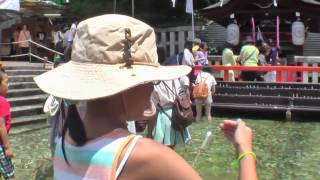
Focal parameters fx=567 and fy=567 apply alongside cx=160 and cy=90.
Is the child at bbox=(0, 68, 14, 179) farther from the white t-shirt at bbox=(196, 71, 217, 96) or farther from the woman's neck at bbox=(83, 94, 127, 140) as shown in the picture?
the white t-shirt at bbox=(196, 71, 217, 96)

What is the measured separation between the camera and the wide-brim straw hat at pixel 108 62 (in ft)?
5.78

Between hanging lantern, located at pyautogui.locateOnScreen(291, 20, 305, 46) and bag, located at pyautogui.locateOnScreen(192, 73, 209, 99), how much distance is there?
938 cm

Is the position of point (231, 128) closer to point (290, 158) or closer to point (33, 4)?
point (290, 158)

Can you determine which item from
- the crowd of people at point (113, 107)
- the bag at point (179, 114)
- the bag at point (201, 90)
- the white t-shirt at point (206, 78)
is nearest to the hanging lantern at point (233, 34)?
the white t-shirt at point (206, 78)

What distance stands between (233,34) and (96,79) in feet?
61.1

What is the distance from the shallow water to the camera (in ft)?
23.1

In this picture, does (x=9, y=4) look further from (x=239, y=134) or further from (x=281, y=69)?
(x=239, y=134)

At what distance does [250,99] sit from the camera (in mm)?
12109

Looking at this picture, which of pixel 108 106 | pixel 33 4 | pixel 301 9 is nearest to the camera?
pixel 108 106

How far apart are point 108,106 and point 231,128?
17.1 inches

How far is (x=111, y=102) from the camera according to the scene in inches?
71.8

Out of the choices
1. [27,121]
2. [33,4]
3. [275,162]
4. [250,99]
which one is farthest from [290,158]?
[33,4]

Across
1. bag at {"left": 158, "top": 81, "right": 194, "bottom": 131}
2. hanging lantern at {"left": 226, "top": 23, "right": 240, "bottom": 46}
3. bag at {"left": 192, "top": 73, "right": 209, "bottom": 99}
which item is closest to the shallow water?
bag at {"left": 158, "top": 81, "right": 194, "bottom": 131}

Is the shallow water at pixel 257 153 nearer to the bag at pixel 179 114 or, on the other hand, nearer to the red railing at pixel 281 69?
the bag at pixel 179 114
